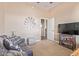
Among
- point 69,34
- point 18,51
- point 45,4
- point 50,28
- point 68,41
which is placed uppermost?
point 45,4

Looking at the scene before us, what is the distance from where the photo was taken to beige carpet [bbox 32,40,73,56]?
6.58ft

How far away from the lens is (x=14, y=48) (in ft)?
6.63

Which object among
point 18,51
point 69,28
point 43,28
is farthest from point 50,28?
point 18,51

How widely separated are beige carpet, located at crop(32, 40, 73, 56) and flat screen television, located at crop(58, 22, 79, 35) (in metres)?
0.26

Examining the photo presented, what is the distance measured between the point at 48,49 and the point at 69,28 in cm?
→ 49

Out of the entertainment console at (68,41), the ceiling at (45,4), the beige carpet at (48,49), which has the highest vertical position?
the ceiling at (45,4)

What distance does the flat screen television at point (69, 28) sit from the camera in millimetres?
2039

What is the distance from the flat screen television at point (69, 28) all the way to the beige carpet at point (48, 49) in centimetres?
26

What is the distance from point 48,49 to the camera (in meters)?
2.04

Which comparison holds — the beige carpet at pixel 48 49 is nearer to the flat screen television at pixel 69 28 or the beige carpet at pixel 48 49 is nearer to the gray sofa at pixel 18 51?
the gray sofa at pixel 18 51

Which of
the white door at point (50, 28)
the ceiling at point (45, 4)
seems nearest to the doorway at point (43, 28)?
the white door at point (50, 28)

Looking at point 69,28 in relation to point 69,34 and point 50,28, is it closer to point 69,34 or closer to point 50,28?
point 69,34

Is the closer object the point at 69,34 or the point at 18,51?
the point at 18,51

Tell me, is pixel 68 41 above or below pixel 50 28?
below
